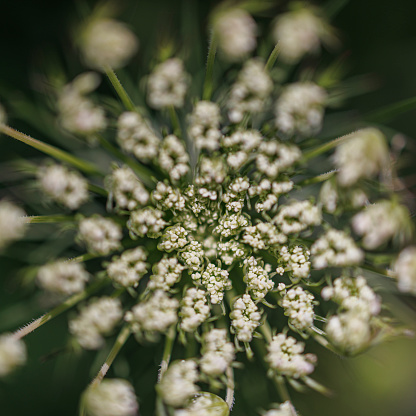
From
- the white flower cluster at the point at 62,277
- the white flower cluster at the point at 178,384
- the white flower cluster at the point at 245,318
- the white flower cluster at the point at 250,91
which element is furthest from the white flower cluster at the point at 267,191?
the white flower cluster at the point at 62,277

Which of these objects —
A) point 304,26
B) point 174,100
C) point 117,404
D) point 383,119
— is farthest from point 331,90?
point 117,404

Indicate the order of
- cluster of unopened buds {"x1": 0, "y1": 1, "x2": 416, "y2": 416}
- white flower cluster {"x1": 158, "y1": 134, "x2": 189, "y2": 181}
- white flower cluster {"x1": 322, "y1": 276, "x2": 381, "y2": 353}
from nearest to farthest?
1. white flower cluster {"x1": 322, "y1": 276, "x2": 381, "y2": 353}
2. cluster of unopened buds {"x1": 0, "y1": 1, "x2": 416, "y2": 416}
3. white flower cluster {"x1": 158, "y1": 134, "x2": 189, "y2": 181}

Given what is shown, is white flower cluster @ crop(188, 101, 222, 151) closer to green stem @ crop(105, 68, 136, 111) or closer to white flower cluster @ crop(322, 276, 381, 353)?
green stem @ crop(105, 68, 136, 111)

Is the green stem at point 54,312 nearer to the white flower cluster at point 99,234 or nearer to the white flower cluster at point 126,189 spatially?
the white flower cluster at point 99,234

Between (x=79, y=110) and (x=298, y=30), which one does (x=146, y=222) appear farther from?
(x=298, y=30)

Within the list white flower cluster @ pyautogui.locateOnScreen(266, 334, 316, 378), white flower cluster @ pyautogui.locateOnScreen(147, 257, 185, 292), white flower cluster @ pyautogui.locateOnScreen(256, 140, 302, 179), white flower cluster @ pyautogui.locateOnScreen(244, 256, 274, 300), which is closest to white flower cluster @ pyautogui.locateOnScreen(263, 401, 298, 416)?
white flower cluster @ pyautogui.locateOnScreen(266, 334, 316, 378)

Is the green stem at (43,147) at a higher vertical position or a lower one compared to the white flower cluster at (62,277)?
higher
